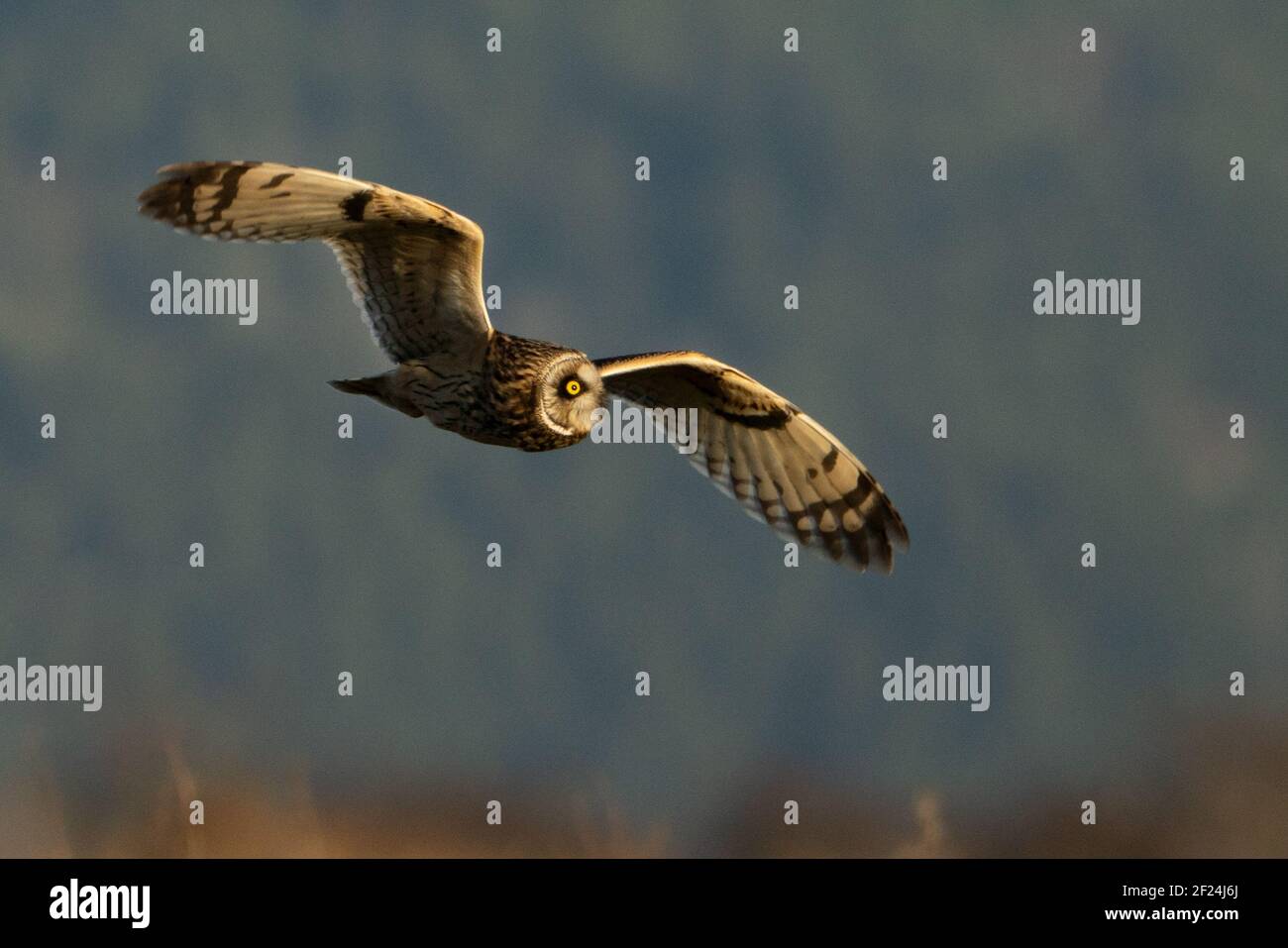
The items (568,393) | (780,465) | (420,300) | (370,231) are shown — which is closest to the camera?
(568,393)

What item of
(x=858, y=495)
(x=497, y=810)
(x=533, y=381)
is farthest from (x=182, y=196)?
(x=497, y=810)

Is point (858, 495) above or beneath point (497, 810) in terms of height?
above

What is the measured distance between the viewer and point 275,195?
1325cm

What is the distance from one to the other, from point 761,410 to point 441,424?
2980 mm

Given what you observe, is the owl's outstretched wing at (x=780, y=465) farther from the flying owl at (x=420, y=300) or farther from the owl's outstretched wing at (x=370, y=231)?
the owl's outstretched wing at (x=370, y=231)

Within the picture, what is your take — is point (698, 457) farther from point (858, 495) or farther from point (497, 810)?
point (497, 810)

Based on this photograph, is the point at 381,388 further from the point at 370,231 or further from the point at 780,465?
the point at 780,465

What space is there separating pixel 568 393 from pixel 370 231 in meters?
1.92

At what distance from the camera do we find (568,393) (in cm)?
1341

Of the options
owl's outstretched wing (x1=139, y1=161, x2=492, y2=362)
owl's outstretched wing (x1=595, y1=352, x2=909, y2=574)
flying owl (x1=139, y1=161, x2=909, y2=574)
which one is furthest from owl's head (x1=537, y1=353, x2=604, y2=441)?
owl's outstretched wing (x1=595, y1=352, x2=909, y2=574)

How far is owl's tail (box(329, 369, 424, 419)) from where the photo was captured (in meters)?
14.0

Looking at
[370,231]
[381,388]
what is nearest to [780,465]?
[381,388]

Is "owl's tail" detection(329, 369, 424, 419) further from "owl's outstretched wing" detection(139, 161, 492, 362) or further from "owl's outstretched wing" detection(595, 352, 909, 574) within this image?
"owl's outstretched wing" detection(595, 352, 909, 574)

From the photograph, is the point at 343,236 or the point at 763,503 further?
the point at 763,503
